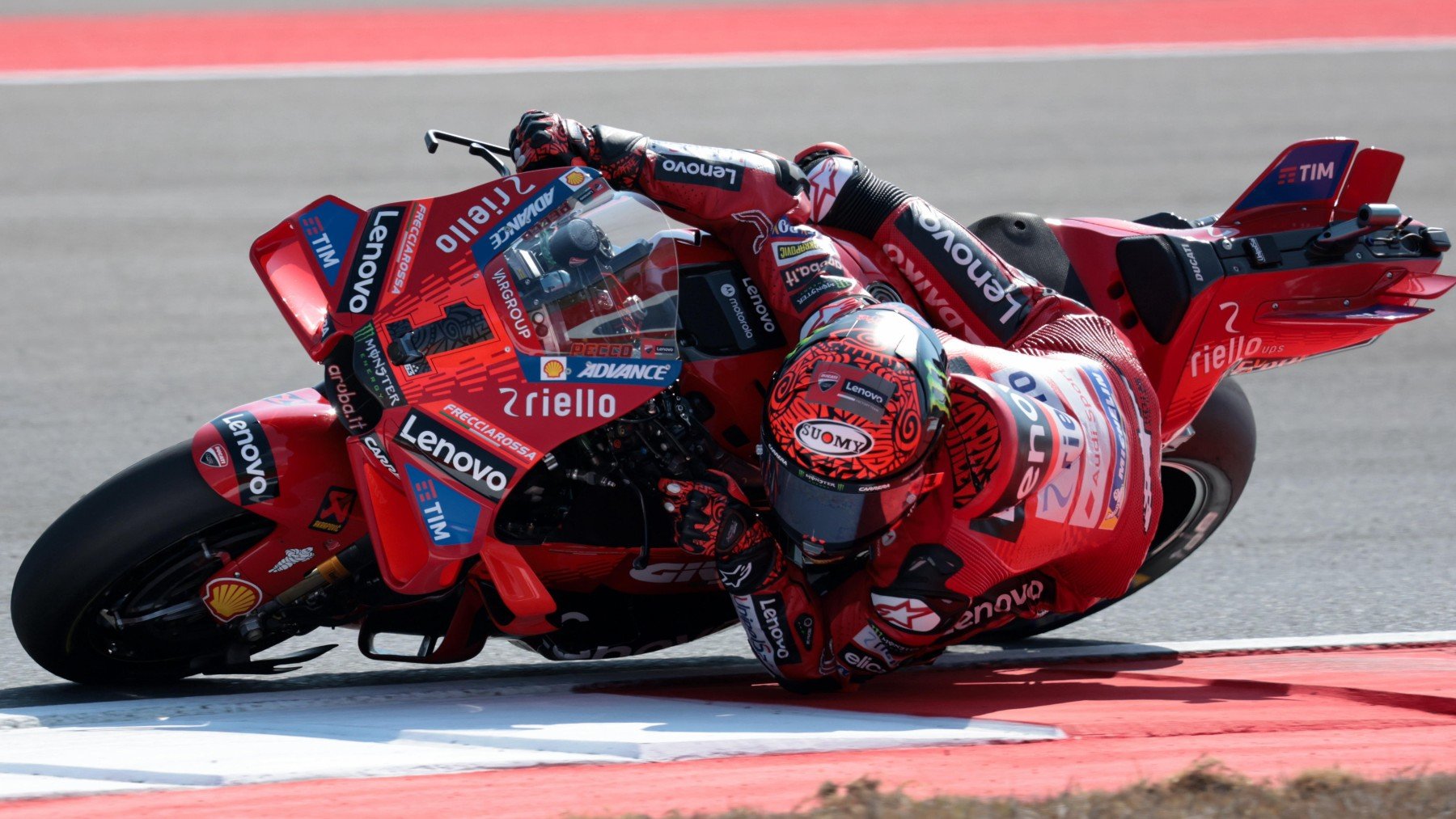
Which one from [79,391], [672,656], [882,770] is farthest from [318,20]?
[882,770]

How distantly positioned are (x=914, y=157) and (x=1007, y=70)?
2.71 metres

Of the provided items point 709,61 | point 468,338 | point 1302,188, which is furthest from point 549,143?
point 709,61

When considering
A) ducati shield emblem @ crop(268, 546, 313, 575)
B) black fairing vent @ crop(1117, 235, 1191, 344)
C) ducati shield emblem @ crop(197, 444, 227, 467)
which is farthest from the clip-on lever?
black fairing vent @ crop(1117, 235, 1191, 344)

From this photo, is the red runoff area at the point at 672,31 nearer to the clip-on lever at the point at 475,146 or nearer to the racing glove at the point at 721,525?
the clip-on lever at the point at 475,146

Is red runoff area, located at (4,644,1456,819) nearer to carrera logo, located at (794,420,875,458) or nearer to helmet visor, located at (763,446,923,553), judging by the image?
helmet visor, located at (763,446,923,553)

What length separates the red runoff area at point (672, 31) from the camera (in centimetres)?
1204

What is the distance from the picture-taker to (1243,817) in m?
2.87

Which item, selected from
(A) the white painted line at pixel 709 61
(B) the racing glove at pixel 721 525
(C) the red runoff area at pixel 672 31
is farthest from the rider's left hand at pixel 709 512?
(C) the red runoff area at pixel 672 31

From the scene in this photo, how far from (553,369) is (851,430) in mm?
638

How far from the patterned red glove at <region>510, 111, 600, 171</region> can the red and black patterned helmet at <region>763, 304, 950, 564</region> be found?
2.62ft

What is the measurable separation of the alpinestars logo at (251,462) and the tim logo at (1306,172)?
9.22ft

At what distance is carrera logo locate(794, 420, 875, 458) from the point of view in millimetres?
3309

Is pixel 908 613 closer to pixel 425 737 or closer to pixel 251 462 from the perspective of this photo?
pixel 425 737

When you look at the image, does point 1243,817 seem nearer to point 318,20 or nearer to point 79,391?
point 79,391
